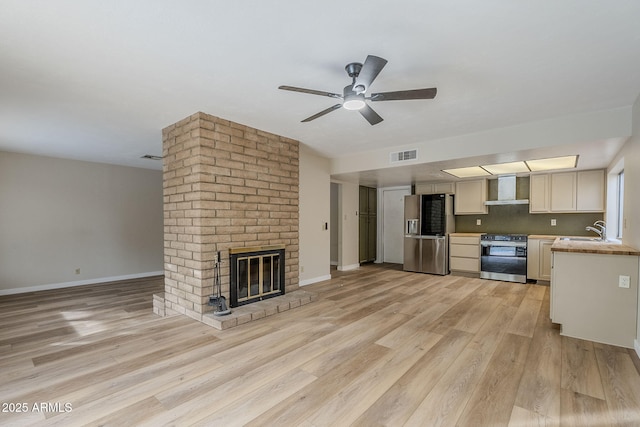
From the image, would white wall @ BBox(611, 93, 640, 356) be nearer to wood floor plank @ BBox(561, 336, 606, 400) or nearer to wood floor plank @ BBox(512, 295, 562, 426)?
wood floor plank @ BBox(561, 336, 606, 400)

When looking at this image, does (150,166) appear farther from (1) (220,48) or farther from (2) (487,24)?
(2) (487,24)

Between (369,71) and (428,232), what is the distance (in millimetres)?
5106

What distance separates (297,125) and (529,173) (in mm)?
4765

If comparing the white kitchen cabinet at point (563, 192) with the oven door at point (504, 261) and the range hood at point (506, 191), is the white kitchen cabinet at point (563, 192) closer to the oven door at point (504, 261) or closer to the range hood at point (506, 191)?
the range hood at point (506, 191)

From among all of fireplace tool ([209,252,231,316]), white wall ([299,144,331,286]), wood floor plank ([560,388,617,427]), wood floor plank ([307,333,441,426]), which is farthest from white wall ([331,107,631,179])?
fireplace tool ([209,252,231,316])

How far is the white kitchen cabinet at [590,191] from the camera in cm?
504

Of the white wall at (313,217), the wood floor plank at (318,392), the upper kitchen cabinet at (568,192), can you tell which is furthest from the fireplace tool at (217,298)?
the upper kitchen cabinet at (568,192)

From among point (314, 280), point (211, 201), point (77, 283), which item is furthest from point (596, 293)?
point (77, 283)

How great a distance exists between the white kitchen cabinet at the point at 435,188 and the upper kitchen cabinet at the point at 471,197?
0.47 feet

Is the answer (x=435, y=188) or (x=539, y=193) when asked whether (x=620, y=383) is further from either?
(x=435, y=188)

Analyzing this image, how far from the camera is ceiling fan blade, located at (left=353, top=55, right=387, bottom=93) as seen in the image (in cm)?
188

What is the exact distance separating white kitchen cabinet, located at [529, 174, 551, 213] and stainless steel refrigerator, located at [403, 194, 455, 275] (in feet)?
4.80

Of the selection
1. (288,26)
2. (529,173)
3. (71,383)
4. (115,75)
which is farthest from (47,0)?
(529,173)

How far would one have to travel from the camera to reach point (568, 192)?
17.5ft
